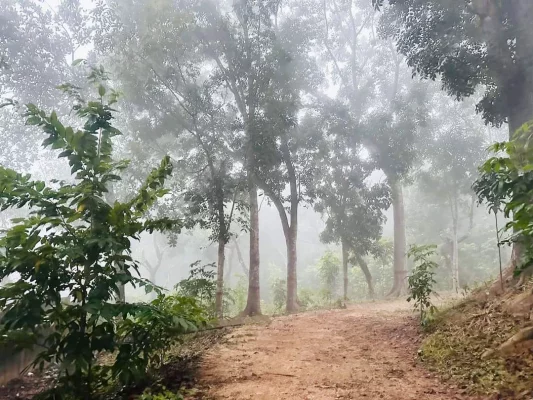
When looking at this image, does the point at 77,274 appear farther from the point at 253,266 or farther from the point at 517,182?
the point at 253,266

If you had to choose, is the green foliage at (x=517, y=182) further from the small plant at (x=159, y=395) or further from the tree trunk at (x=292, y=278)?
the tree trunk at (x=292, y=278)

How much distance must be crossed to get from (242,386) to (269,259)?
139 feet

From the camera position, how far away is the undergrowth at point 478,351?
375cm

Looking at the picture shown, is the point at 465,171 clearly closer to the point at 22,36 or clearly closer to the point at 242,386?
the point at 242,386

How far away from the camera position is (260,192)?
14.2 m

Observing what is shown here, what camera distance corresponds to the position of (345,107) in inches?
624

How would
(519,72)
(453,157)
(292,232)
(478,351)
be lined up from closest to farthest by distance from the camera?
(478,351), (519,72), (292,232), (453,157)

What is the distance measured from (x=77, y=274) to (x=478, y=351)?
4.68m

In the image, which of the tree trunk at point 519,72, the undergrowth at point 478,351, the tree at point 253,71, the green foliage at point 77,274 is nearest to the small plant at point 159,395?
the green foliage at point 77,274

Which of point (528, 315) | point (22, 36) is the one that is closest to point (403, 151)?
point (528, 315)

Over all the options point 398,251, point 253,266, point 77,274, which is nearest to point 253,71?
point 253,266

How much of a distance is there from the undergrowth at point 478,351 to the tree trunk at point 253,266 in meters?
6.60

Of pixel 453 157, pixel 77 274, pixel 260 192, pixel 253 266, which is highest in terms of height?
pixel 453 157

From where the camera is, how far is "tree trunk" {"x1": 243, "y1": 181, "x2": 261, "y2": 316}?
39.5 feet
